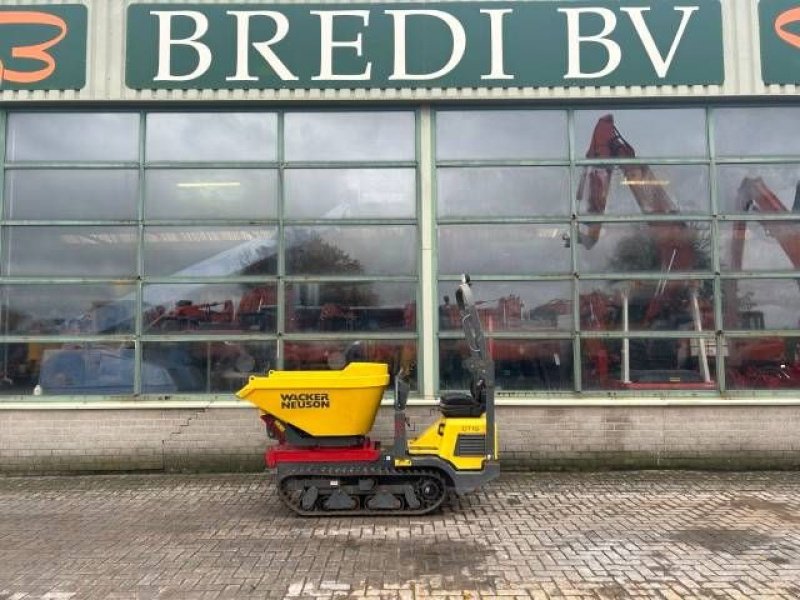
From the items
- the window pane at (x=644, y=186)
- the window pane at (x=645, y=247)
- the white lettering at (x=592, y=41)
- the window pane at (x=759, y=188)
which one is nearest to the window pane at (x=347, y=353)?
the window pane at (x=645, y=247)

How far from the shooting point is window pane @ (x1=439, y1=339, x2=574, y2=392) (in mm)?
8117

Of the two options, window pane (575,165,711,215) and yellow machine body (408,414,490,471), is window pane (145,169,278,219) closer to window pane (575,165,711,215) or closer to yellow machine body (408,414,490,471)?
yellow machine body (408,414,490,471)

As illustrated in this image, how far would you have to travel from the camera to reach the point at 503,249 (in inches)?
328

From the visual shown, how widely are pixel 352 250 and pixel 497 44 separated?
297cm

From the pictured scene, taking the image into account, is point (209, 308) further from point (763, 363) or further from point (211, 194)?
point (763, 363)

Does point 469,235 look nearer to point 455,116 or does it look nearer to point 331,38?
point 455,116

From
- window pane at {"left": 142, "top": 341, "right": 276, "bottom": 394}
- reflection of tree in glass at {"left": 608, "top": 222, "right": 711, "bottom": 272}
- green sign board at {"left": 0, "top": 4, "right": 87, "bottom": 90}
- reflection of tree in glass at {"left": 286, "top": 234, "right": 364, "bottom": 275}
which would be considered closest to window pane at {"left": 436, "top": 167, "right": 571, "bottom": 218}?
reflection of tree in glass at {"left": 608, "top": 222, "right": 711, "bottom": 272}

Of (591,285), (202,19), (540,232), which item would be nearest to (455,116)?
(540,232)

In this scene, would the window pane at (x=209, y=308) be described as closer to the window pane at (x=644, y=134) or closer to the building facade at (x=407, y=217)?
the building facade at (x=407, y=217)

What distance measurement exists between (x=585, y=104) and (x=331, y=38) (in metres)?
3.14

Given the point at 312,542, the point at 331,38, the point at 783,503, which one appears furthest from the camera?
the point at 331,38

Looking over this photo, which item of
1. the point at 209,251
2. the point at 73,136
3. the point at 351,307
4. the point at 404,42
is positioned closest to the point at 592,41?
the point at 404,42

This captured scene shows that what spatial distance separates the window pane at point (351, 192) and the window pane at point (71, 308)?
230 centimetres

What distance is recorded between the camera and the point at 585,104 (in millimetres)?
8359
